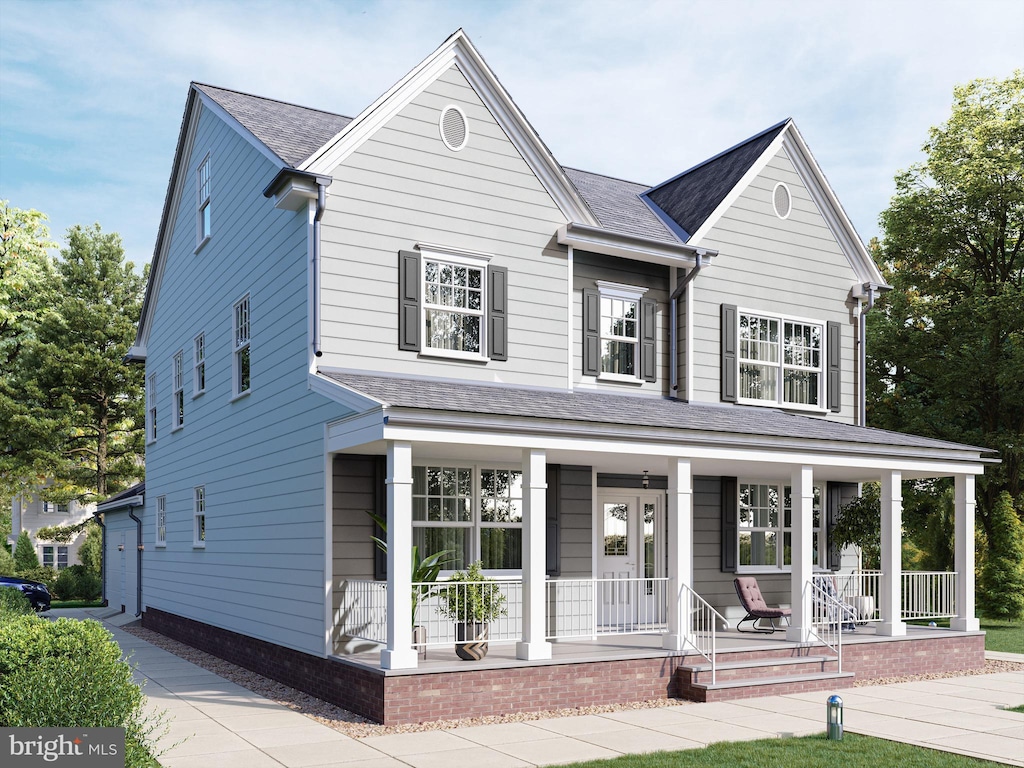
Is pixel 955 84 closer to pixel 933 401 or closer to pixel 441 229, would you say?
pixel 933 401

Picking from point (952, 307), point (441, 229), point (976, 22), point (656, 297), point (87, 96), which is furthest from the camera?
point (952, 307)

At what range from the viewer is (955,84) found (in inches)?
1074

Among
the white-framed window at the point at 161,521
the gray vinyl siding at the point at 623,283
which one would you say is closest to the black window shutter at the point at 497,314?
the gray vinyl siding at the point at 623,283

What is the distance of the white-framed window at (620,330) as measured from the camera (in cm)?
1576

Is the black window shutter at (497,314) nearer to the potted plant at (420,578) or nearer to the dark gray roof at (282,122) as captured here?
the potted plant at (420,578)

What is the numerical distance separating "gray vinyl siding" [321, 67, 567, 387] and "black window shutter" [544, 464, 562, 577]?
4.73ft

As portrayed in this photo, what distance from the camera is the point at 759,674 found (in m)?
12.7

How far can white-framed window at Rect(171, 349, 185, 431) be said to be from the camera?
2002cm

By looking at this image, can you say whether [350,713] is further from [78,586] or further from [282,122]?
[78,586]

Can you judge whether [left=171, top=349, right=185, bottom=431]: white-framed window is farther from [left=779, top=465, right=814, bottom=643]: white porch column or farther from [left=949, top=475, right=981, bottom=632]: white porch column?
[left=949, top=475, right=981, bottom=632]: white porch column

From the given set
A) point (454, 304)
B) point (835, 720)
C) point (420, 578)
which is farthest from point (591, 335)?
point (835, 720)

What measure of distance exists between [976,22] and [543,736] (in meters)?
15.9

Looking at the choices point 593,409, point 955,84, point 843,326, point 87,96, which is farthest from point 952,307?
point 87,96

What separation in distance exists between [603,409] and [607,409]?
10cm
